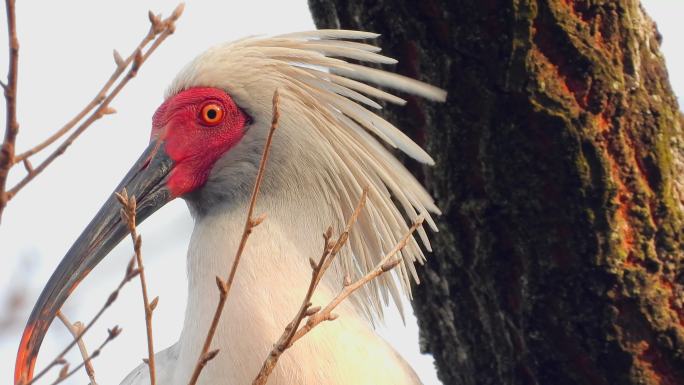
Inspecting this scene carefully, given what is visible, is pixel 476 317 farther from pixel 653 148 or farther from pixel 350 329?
pixel 653 148

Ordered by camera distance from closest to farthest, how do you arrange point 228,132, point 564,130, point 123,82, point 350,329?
1. point 123,82
2. point 564,130
3. point 350,329
4. point 228,132

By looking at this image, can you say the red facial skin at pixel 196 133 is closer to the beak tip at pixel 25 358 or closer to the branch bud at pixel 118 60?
the beak tip at pixel 25 358

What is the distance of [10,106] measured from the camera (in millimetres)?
2016

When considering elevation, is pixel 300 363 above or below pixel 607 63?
below

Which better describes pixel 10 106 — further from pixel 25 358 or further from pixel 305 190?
pixel 305 190

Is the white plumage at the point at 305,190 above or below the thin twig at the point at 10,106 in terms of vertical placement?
above

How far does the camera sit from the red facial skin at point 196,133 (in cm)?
395

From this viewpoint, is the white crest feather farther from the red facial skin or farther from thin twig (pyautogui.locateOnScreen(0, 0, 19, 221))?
thin twig (pyautogui.locateOnScreen(0, 0, 19, 221))

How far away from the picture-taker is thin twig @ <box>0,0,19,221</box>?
2002mm

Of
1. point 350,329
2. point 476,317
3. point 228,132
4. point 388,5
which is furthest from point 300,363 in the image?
point 388,5

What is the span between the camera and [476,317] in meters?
3.81

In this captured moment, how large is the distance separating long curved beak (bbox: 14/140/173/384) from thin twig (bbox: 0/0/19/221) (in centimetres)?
152

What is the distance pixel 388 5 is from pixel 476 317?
1.18 metres

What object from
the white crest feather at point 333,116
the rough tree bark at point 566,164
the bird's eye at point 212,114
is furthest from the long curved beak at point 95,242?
the rough tree bark at point 566,164
